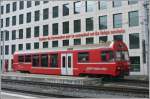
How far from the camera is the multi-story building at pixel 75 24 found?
4156cm

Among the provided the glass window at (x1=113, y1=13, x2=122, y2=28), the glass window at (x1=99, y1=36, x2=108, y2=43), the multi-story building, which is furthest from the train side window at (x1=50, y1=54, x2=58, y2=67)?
the glass window at (x1=113, y1=13, x2=122, y2=28)

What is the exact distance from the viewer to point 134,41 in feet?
136

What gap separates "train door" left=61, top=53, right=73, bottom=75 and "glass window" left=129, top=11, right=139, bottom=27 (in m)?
16.6

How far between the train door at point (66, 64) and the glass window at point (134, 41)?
52.6 feet

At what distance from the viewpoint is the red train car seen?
23.8 meters

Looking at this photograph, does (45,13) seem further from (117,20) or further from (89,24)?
(117,20)

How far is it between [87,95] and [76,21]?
33.7 m

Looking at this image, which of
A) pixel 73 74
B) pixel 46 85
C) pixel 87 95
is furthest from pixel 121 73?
pixel 87 95

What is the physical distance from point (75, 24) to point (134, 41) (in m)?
10.6

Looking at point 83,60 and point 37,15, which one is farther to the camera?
point 37,15

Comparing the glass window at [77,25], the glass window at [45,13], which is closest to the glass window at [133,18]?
the glass window at [77,25]

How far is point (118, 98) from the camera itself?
48.3 ft

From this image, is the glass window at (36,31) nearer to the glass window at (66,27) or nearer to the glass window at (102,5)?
the glass window at (66,27)

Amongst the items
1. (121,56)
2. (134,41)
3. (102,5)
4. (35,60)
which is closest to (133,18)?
(134,41)
